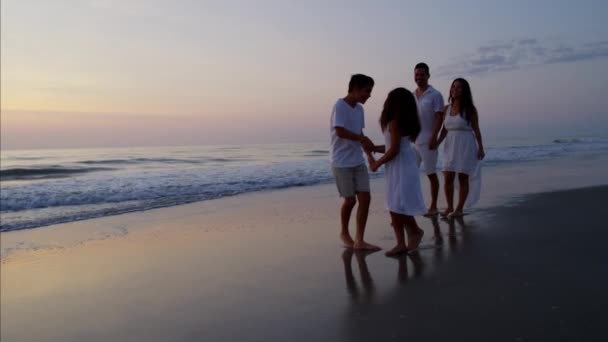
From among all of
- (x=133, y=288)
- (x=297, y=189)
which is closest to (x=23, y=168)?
(x=297, y=189)

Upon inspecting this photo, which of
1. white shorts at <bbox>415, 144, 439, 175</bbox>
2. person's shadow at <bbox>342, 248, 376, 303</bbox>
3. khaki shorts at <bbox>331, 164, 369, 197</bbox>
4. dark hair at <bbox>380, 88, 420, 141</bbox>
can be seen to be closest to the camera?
person's shadow at <bbox>342, 248, 376, 303</bbox>

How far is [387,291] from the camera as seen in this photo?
306 cm

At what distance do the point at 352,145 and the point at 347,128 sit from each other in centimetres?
19

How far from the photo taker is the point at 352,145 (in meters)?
4.10

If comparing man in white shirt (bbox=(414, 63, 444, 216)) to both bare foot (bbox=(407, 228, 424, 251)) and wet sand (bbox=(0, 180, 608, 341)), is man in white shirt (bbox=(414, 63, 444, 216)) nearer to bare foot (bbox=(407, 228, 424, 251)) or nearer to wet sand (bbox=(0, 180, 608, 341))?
wet sand (bbox=(0, 180, 608, 341))

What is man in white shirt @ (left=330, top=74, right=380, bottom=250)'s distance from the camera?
396cm

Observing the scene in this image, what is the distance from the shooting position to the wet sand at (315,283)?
2.51 meters

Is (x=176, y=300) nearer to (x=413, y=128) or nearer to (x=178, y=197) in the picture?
(x=413, y=128)

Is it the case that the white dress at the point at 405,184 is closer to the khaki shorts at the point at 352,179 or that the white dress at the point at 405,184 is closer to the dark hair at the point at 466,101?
the khaki shorts at the point at 352,179

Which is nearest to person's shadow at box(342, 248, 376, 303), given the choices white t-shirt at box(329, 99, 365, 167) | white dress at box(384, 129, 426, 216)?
white dress at box(384, 129, 426, 216)

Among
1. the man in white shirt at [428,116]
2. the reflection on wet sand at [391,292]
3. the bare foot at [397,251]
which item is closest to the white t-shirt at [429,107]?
the man in white shirt at [428,116]

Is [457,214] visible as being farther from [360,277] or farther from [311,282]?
[311,282]

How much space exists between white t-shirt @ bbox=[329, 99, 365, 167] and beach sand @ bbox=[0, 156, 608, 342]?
859 millimetres

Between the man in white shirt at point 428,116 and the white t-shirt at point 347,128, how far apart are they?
1.35m
